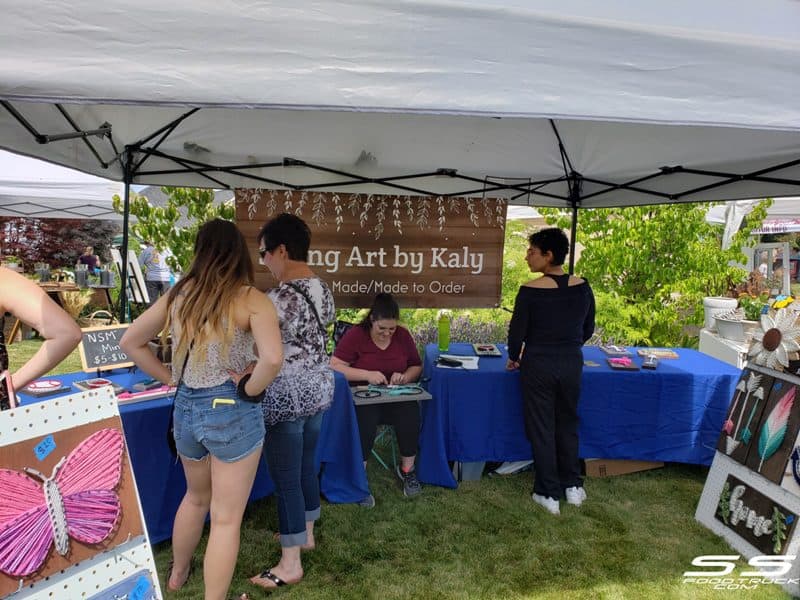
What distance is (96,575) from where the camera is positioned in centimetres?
125

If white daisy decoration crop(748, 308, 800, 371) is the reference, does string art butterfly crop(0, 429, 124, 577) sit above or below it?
below

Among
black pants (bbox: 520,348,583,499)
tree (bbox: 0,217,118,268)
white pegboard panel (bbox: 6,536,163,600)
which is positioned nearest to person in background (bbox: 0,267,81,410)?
white pegboard panel (bbox: 6,536,163,600)

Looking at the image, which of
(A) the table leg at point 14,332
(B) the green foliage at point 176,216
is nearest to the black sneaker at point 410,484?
(B) the green foliage at point 176,216

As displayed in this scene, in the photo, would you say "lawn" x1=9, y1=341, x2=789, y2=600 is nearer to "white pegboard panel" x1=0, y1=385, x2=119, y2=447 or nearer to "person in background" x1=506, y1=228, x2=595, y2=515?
"person in background" x1=506, y1=228, x2=595, y2=515

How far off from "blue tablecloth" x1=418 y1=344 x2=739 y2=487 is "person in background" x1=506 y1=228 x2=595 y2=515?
0.27m

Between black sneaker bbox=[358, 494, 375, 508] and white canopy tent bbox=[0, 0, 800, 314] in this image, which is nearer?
white canopy tent bbox=[0, 0, 800, 314]

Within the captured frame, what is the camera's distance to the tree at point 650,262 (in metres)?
5.18

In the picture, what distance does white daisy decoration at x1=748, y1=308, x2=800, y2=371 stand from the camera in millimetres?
2498

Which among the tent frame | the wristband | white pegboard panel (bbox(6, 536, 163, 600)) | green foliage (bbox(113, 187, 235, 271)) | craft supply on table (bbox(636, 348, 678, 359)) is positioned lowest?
white pegboard panel (bbox(6, 536, 163, 600))

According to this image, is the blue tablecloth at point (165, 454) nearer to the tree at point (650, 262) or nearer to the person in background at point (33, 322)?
the person in background at point (33, 322)

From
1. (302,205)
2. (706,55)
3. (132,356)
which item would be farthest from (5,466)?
(302,205)

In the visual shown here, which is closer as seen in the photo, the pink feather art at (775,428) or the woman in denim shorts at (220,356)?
the woman in denim shorts at (220,356)

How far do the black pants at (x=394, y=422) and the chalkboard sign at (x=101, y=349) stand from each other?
1257mm

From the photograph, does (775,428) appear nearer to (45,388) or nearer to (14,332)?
(45,388)
